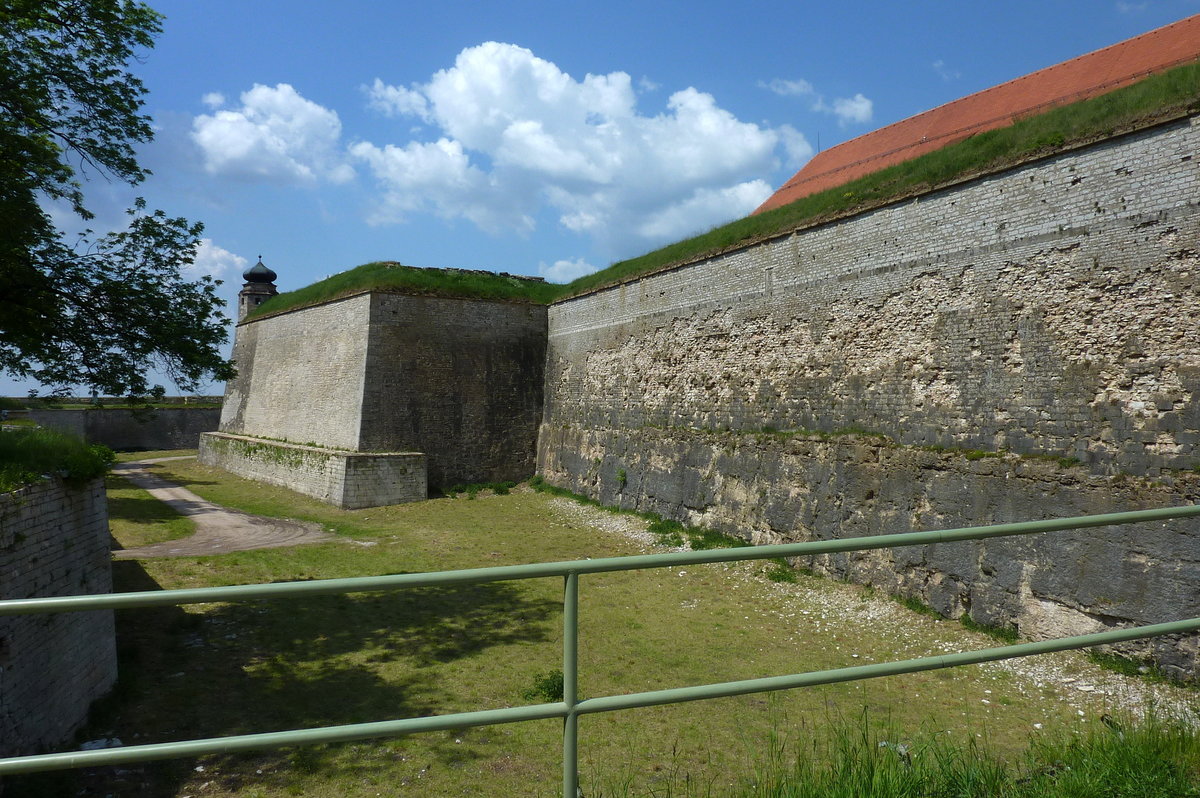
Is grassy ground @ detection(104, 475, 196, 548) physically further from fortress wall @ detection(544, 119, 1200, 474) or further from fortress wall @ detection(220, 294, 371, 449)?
fortress wall @ detection(544, 119, 1200, 474)

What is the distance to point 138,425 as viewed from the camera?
31000 mm

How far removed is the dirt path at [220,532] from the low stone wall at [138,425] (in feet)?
47.9

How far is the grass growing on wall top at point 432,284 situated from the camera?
61.3ft

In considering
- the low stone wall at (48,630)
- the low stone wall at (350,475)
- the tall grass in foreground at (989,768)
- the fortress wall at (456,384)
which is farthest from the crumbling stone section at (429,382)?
the tall grass in foreground at (989,768)

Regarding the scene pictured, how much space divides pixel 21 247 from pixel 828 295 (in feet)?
33.4

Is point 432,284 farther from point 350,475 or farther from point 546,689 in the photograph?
point 546,689

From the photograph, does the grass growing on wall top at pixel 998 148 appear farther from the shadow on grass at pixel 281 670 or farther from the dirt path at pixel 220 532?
the dirt path at pixel 220 532

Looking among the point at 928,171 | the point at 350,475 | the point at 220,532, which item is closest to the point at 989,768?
the point at 928,171

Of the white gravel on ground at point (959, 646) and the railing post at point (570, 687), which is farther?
the white gravel on ground at point (959, 646)

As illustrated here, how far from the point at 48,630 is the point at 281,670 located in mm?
1946

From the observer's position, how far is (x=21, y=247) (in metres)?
7.57

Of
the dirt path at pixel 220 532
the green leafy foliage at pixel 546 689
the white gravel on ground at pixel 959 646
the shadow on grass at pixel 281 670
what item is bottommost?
the shadow on grass at pixel 281 670

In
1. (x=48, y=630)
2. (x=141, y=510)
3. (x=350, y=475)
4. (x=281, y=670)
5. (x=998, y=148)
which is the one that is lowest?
(x=281, y=670)

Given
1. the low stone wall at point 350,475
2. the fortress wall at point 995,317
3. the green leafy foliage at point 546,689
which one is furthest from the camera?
the low stone wall at point 350,475
